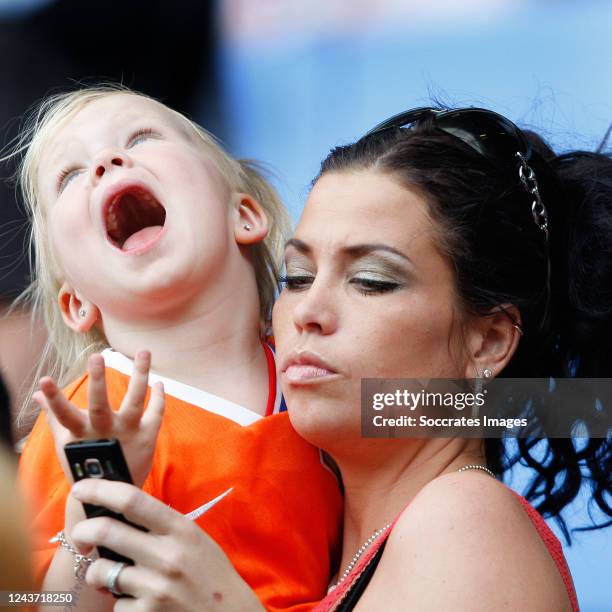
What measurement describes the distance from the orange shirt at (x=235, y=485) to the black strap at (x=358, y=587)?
108 millimetres

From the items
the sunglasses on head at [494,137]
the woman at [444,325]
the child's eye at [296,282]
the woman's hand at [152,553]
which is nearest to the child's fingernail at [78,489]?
the woman's hand at [152,553]

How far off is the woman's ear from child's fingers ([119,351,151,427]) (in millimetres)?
449

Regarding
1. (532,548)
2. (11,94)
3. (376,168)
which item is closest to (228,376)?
(376,168)

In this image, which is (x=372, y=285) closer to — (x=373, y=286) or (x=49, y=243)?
(x=373, y=286)

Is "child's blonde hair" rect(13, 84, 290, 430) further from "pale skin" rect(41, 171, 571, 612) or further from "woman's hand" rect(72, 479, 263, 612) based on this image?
"woman's hand" rect(72, 479, 263, 612)

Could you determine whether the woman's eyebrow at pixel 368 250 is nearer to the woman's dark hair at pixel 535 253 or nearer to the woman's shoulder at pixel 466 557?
the woman's dark hair at pixel 535 253

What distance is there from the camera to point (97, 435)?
1027mm

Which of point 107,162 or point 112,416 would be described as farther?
point 107,162

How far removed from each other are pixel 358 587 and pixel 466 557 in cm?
13

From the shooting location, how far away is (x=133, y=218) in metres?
1.43

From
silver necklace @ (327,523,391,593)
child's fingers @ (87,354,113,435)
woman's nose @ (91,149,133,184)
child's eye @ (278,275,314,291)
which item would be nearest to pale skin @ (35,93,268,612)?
woman's nose @ (91,149,133,184)

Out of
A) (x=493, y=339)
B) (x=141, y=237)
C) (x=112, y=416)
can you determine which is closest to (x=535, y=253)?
(x=493, y=339)

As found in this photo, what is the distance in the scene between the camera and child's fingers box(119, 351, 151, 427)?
103cm

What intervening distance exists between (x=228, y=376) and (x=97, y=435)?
39 cm
